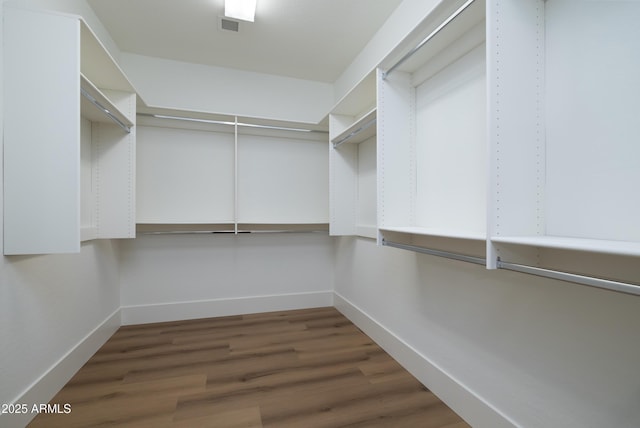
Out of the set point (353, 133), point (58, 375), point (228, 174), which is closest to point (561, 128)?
point (353, 133)

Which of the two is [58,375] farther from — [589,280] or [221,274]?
[589,280]

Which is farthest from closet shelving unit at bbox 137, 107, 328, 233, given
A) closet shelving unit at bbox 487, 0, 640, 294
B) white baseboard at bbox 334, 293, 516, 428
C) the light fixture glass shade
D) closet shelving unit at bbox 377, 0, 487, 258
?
closet shelving unit at bbox 487, 0, 640, 294

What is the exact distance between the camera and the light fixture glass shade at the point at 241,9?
2148 millimetres

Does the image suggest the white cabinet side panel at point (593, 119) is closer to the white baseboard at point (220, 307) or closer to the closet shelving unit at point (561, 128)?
the closet shelving unit at point (561, 128)

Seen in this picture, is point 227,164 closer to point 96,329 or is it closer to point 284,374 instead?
point 96,329

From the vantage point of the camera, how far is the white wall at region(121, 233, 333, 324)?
294 centimetres

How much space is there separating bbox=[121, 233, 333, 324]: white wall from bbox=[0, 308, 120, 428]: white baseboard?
0.45 metres

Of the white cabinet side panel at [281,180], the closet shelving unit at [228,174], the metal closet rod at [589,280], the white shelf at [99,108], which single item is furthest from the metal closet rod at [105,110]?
the metal closet rod at [589,280]

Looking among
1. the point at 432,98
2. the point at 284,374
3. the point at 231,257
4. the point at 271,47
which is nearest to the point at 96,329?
the point at 231,257

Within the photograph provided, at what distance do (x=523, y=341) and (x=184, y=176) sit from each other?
3117 mm

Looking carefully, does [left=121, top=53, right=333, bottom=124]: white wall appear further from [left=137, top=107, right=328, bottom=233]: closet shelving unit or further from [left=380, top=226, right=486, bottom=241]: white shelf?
[left=380, top=226, right=486, bottom=241]: white shelf

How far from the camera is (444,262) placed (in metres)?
1.76

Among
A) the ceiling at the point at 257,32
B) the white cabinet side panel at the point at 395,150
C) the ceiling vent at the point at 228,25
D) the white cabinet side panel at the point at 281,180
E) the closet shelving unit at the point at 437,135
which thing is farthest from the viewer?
the white cabinet side panel at the point at 281,180

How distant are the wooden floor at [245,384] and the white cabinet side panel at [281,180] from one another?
4.22ft
